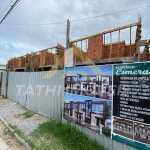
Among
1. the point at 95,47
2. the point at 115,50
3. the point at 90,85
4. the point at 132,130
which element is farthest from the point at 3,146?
the point at 115,50

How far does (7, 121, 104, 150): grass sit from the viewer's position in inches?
152

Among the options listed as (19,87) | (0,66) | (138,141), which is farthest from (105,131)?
(0,66)

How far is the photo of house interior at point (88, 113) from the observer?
150 inches

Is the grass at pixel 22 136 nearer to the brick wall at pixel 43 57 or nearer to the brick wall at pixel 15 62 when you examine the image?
the brick wall at pixel 43 57

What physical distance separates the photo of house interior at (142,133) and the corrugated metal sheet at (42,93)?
3.03 meters

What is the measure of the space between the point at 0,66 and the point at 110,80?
30641 millimetres

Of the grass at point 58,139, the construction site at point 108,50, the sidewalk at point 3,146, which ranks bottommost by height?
the sidewalk at point 3,146

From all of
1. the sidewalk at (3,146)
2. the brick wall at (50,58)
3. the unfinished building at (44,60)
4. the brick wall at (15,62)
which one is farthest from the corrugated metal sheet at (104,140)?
the brick wall at (15,62)

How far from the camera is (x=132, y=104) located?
3.13 metres

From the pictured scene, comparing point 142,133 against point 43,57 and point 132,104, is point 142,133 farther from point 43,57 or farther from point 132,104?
point 43,57

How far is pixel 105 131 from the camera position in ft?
12.1

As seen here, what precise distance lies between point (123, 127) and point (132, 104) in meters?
0.55

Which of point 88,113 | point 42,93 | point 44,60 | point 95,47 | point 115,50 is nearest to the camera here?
point 88,113

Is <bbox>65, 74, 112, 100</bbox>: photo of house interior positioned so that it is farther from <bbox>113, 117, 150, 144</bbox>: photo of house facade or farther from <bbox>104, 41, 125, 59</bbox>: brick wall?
<bbox>104, 41, 125, 59</bbox>: brick wall
